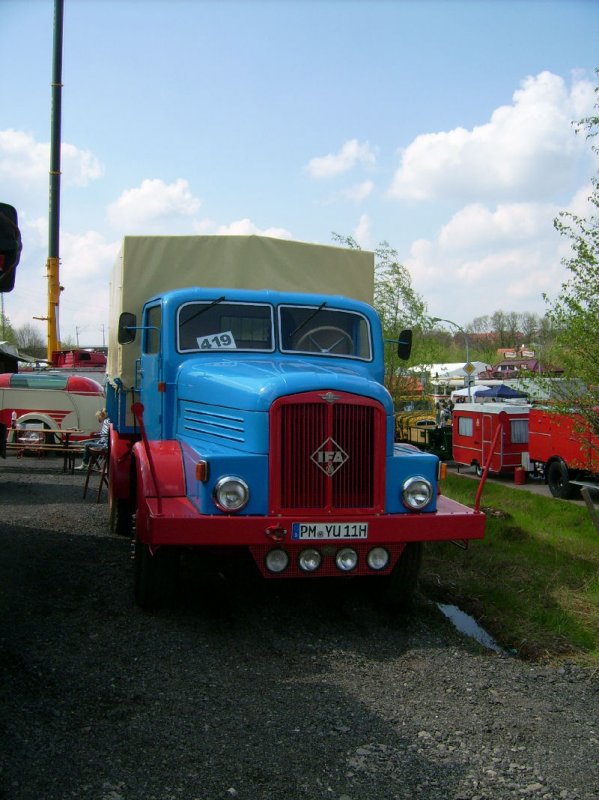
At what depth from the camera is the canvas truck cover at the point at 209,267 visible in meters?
7.79

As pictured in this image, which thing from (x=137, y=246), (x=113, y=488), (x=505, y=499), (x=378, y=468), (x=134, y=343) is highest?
(x=137, y=246)

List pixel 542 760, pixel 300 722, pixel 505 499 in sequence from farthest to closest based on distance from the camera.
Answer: pixel 505 499 < pixel 300 722 < pixel 542 760

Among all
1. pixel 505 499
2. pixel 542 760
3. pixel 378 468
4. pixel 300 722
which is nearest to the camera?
pixel 542 760

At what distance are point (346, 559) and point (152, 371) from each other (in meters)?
2.59

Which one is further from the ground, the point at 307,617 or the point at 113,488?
the point at 113,488

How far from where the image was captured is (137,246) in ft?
25.6

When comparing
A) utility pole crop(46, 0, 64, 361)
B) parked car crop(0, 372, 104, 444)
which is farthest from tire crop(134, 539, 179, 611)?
utility pole crop(46, 0, 64, 361)

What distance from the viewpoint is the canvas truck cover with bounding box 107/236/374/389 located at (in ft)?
25.5

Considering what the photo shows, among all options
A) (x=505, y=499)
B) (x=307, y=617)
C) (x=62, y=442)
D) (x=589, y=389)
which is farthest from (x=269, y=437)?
(x=62, y=442)

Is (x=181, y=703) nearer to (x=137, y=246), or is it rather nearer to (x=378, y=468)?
(x=378, y=468)

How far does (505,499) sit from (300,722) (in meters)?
10.9

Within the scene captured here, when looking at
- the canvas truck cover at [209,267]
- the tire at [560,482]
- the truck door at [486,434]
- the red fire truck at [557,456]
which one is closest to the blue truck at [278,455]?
the canvas truck cover at [209,267]

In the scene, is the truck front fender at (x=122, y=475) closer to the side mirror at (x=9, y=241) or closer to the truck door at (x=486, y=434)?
the side mirror at (x=9, y=241)

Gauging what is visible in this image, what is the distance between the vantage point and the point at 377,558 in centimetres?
529
